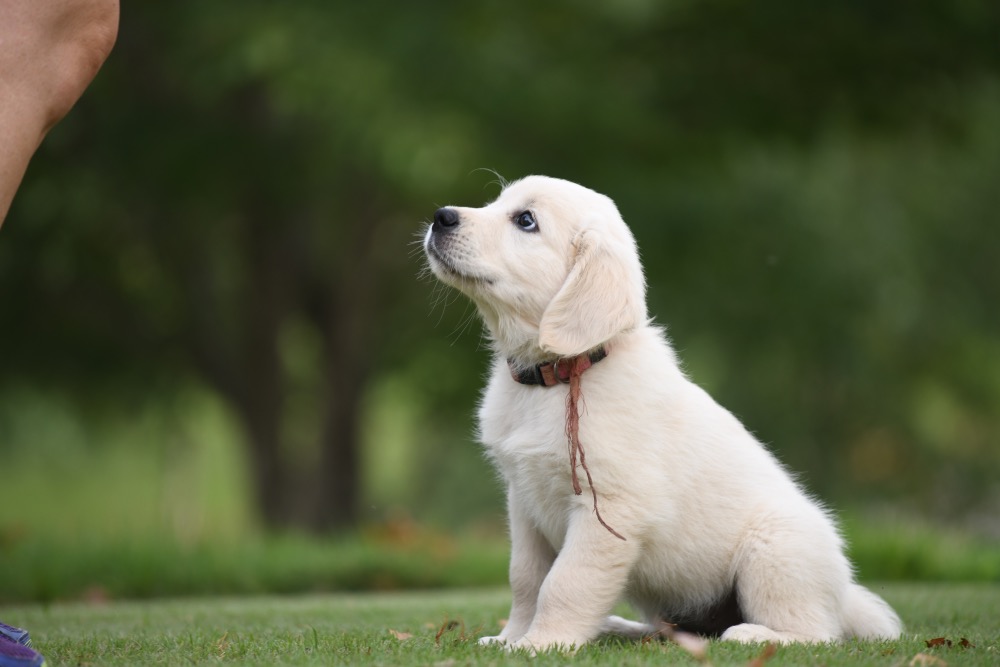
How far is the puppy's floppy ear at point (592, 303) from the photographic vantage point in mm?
3736

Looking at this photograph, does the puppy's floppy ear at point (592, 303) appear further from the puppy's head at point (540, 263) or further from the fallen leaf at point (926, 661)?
the fallen leaf at point (926, 661)

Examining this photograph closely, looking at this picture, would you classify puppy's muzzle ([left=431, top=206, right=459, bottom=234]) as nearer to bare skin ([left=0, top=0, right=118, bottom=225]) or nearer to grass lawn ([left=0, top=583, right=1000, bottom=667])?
bare skin ([left=0, top=0, right=118, bottom=225])

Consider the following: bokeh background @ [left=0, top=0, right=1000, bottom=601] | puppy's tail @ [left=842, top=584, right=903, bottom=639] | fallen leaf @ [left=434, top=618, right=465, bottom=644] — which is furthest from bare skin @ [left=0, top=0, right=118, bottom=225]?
bokeh background @ [left=0, top=0, right=1000, bottom=601]

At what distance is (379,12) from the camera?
959cm

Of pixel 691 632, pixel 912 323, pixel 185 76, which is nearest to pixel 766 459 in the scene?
pixel 691 632

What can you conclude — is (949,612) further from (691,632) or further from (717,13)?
(717,13)

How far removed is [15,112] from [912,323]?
497 inches

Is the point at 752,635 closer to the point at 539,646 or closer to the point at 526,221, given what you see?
the point at 539,646

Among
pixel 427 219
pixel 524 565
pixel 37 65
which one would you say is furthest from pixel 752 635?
pixel 427 219

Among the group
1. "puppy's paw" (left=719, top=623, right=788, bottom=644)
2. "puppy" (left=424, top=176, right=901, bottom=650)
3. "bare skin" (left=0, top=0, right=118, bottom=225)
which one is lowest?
"puppy's paw" (left=719, top=623, right=788, bottom=644)

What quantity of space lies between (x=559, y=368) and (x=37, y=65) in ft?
5.93

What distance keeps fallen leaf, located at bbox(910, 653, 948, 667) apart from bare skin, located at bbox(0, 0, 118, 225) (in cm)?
275

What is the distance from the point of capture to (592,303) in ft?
12.3

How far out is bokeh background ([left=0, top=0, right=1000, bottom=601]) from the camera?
353 inches
